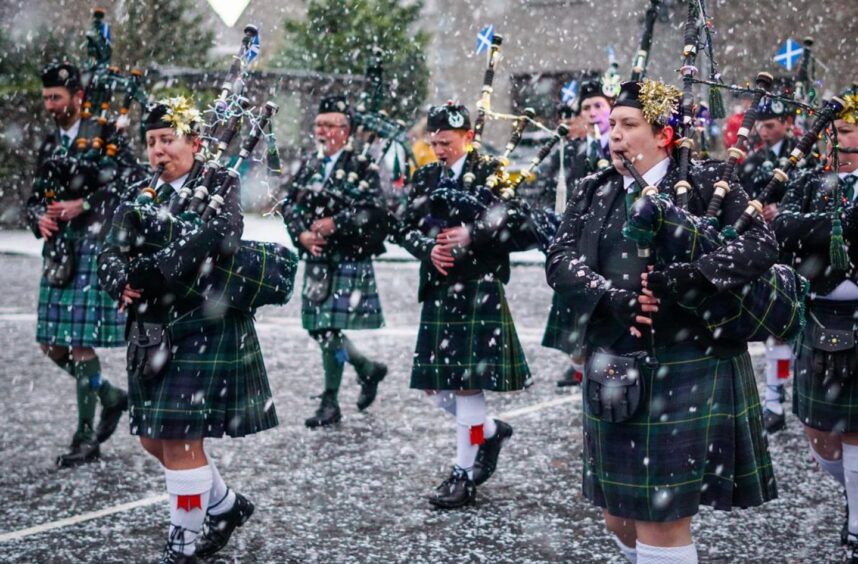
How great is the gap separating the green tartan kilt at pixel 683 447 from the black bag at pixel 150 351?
1548mm

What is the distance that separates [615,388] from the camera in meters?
2.94

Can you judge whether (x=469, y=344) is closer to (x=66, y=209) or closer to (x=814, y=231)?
(x=814, y=231)

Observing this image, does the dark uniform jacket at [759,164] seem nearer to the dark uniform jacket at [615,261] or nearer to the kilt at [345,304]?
the kilt at [345,304]

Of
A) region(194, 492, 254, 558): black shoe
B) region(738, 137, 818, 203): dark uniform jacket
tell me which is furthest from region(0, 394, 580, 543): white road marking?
region(738, 137, 818, 203): dark uniform jacket

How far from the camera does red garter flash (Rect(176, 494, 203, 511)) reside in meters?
3.71

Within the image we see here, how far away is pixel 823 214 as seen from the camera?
3893 mm

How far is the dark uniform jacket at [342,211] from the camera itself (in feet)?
19.5

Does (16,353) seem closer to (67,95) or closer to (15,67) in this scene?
(67,95)

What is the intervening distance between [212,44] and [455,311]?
54.4 ft

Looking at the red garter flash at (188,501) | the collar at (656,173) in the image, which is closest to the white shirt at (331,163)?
the red garter flash at (188,501)

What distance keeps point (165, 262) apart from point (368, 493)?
1.76m

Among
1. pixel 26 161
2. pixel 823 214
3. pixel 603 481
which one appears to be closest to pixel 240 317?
pixel 603 481

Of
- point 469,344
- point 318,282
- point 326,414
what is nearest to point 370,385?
point 326,414

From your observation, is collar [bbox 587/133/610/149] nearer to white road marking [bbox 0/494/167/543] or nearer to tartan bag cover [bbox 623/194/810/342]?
white road marking [bbox 0/494/167/543]
